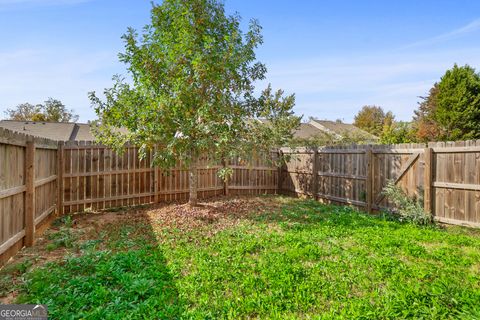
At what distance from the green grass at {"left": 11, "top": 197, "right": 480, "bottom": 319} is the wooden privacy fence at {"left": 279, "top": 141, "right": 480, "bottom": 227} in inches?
28.0

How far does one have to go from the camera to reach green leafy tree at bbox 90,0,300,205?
6598 mm

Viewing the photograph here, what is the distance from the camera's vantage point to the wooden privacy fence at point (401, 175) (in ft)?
19.1

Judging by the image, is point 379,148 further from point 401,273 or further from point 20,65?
point 20,65

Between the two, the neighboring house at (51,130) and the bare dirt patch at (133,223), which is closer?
the bare dirt patch at (133,223)

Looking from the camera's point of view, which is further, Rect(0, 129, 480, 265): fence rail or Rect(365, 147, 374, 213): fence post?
Rect(365, 147, 374, 213): fence post

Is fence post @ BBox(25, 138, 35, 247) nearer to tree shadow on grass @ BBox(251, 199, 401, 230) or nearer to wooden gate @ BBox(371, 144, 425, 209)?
tree shadow on grass @ BBox(251, 199, 401, 230)

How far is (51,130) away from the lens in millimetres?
18766

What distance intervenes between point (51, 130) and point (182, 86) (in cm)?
1661

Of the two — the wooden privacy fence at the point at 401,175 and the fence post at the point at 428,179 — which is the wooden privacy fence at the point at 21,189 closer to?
the wooden privacy fence at the point at 401,175

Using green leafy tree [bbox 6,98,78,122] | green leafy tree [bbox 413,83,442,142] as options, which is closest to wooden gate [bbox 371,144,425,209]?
green leafy tree [bbox 413,83,442,142]

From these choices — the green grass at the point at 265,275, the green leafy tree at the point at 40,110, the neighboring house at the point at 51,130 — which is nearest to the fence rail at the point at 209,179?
the green grass at the point at 265,275

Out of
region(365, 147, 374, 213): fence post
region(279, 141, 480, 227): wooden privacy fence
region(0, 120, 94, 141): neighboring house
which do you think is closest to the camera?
region(279, 141, 480, 227): wooden privacy fence

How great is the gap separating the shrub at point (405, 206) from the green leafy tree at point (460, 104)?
1711cm

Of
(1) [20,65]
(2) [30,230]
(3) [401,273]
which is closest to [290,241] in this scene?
(3) [401,273]
